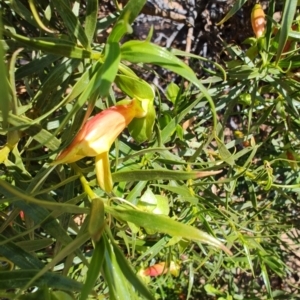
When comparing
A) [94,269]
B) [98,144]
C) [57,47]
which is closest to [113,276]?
[94,269]

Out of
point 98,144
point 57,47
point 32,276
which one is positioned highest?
point 57,47

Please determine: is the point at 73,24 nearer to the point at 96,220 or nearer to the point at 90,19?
the point at 90,19

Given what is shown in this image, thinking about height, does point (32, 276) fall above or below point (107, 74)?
below

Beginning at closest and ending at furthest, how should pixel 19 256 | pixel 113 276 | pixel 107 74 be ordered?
pixel 107 74, pixel 113 276, pixel 19 256

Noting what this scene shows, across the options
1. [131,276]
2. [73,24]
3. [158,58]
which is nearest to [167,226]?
[131,276]

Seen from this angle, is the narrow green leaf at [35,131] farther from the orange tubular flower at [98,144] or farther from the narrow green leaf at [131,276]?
the narrow green leaf at [131,276]

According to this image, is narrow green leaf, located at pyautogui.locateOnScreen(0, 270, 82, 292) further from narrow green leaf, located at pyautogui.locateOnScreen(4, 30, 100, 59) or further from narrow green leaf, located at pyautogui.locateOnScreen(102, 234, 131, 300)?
narrow green leaf, located at pyautogui.locateOnScreen(4, 30, 100, 59)

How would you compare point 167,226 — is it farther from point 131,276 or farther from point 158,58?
point 158,58

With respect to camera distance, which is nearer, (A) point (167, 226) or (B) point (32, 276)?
(A) point (167, 226)

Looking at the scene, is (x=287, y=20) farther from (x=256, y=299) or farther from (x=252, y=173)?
(x=256, y=299)

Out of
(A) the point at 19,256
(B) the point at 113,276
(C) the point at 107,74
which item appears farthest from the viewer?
(A) the point at 19,256
